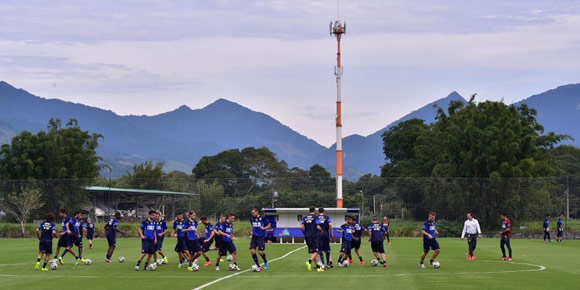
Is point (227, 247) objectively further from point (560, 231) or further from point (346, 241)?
point (560, 231)

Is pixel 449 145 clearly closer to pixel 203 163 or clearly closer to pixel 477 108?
pixel 477 108

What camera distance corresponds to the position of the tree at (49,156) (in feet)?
214

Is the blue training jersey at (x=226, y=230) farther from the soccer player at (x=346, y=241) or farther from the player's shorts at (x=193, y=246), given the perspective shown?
the soccer player at (x=346, y=241)

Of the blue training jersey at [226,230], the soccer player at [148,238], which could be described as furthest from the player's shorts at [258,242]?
the soccer player at [148,238]

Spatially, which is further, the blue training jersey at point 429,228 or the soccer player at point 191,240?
the soccer player at point 191,240

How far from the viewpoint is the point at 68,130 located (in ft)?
218

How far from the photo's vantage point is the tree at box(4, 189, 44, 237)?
5488 cm

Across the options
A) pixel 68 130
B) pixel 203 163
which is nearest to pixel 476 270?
pixel 68 130

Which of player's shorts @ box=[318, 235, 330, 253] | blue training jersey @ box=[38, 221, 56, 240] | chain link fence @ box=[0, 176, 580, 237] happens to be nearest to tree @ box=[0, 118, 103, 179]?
chain link fence @ box=[0, 176, 580, 237]

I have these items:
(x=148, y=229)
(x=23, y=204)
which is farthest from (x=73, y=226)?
(x=23, y=204)

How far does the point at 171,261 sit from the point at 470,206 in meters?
30.6

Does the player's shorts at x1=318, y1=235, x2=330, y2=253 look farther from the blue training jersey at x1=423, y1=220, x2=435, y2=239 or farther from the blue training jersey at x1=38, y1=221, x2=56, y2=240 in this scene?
the blue training jersey at x1=38, y1=221, x2=56, y2=240

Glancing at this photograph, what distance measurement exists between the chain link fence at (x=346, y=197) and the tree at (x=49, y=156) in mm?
9159

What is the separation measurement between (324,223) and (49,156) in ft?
160
